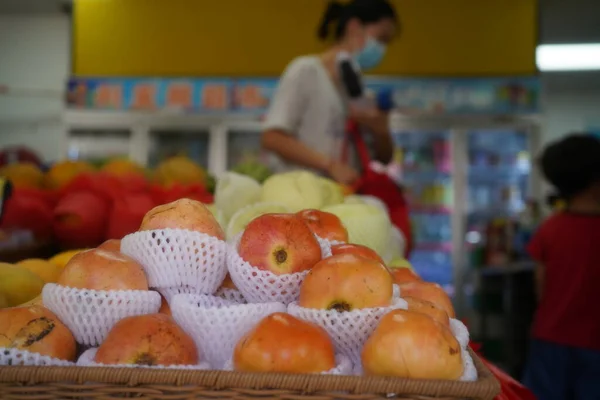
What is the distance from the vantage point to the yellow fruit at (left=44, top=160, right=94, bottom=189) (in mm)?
2417

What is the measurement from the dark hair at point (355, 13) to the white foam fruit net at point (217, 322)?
1866mm

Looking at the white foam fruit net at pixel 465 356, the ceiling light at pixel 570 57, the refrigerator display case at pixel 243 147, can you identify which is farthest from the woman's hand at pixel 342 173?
the ceiling light at pixel 570 57

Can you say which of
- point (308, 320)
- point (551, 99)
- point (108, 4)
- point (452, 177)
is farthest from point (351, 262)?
point (551, 99)

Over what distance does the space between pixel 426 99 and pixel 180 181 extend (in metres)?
3.68

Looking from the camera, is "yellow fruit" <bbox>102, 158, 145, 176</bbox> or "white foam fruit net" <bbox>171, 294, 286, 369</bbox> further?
"yellow fruit" <bbox>102, 158, 145, 176</bbox>

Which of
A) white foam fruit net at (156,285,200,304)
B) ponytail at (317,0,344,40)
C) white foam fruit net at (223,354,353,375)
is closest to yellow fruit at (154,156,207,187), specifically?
ponytail at (317,0,344,40)

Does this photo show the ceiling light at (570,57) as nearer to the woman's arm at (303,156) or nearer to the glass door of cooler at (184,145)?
the glass door of cooler at (184,145)

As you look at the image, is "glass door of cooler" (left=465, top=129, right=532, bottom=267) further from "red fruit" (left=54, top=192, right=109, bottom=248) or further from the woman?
"red fruit" (left=54, top=192, right=109, bottom=248)

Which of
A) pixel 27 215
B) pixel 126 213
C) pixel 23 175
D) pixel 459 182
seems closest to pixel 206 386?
pixel 126 213

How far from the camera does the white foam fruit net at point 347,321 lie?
935 millimetres

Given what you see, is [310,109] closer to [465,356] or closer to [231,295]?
[231,295]

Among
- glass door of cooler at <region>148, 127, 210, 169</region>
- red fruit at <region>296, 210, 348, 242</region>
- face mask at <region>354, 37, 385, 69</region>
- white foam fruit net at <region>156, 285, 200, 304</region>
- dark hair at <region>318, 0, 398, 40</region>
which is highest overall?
dark hair at <region>318, 0, 398, 40</region>

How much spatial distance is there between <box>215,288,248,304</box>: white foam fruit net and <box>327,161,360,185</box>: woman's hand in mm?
1196

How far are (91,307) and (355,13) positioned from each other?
1.99m
